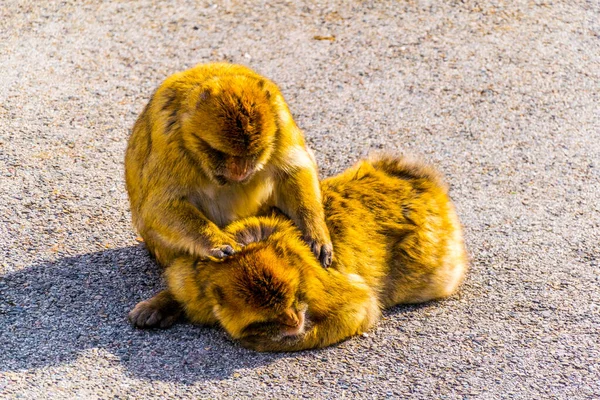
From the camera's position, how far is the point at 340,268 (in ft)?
15.9

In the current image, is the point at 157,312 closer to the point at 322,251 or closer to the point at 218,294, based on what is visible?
the point at 218,294

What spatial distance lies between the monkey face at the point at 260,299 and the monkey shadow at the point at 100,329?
0.18 meters

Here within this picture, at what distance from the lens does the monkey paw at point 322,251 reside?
188 inches

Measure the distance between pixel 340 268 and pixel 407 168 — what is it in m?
0.86

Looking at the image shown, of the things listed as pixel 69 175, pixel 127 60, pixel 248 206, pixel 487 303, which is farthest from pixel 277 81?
pixel 487 303

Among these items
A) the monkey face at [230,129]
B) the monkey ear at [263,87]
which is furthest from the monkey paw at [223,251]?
the monkey ear at [263,87]

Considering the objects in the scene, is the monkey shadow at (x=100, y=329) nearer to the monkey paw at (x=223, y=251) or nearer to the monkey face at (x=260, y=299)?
the monkey face at (x=260, y=299)

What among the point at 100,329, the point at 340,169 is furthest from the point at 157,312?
the point at 340,169

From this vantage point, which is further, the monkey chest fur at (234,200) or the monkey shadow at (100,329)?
the monkey chest fur at (234,200)

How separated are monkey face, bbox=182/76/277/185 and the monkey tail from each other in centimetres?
92

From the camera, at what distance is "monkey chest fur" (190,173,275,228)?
495 cm

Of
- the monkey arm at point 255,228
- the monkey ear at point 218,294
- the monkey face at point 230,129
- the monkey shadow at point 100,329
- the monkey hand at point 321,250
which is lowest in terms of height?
the monkey shadow at point 100,329

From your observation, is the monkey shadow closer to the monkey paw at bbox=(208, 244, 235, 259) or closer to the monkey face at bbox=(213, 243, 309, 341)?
the monkey face at bbox=(213, 243, 309, 341)

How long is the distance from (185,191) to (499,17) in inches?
182
